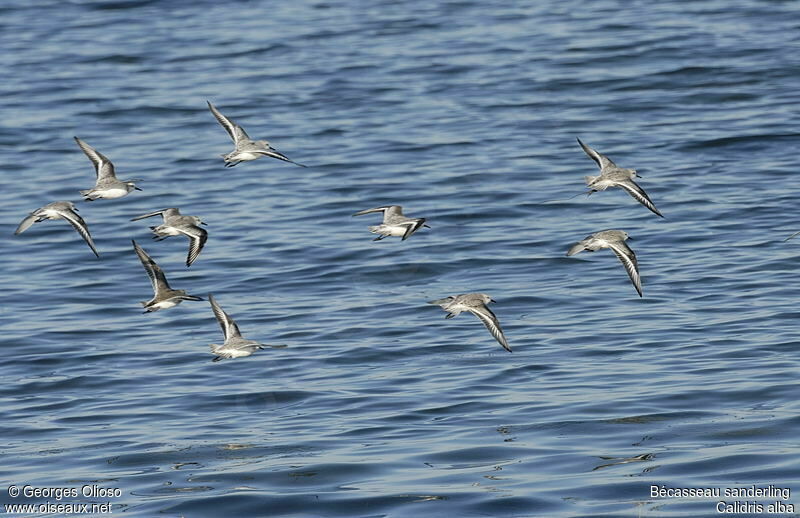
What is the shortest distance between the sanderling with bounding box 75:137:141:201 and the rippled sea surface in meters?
2.12

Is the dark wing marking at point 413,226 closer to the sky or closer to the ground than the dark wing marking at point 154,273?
closer to the sky

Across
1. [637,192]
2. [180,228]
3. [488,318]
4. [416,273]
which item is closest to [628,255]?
[637,192]

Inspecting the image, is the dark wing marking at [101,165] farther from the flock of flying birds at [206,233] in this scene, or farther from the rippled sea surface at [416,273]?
the rippled sea surface at [416,273]

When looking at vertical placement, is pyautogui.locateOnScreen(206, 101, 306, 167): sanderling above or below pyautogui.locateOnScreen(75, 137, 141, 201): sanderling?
above

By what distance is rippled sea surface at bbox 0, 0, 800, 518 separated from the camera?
44.3 feet

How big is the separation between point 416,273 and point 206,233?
636cm

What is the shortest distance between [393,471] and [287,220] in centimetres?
990

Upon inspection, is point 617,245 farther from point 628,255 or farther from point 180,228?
point 180,228

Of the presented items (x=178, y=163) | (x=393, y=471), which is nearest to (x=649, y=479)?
(x=393, y=471)

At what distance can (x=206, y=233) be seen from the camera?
14.3 metres

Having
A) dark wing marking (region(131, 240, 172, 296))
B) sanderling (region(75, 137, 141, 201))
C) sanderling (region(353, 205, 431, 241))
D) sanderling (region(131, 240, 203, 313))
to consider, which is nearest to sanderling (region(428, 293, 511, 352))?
sanderling (region(353, 205, 431, 241))

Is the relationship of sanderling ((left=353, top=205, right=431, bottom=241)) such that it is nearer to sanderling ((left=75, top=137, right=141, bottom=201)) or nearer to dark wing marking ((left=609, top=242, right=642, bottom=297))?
dark wing marking ((left=609, top=242, right=642, bottom=297))

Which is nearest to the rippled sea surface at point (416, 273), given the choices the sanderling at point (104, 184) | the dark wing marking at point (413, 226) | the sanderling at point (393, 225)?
the sanderling at point (393, 225)

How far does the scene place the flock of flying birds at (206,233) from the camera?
14.3 meters
